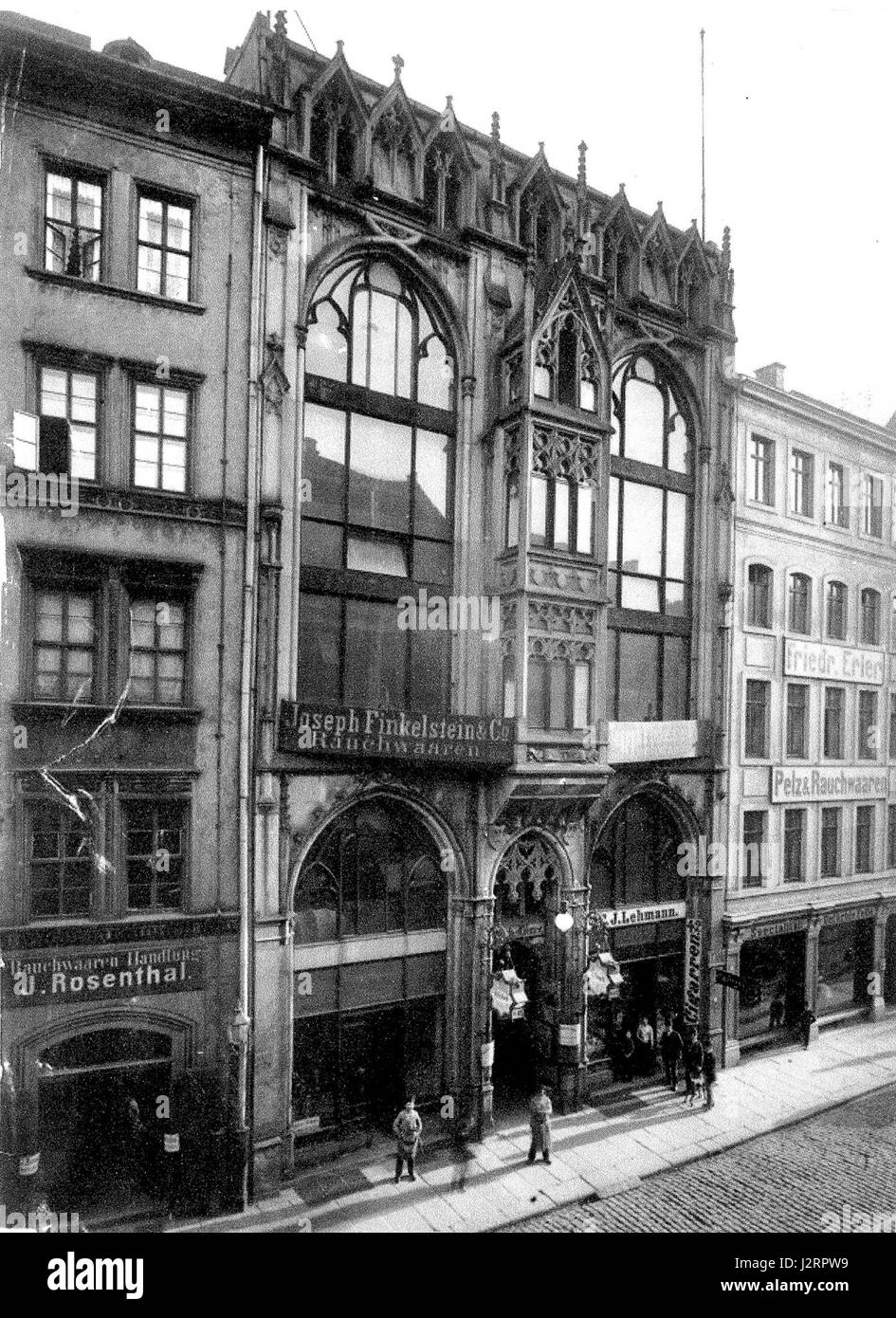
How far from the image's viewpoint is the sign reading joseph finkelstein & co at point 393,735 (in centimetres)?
1614

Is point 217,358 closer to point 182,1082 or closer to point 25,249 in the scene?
point 25,249

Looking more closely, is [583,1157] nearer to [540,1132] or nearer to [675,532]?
[540,1132]

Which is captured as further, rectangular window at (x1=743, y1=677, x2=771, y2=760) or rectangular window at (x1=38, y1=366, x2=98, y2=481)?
rectangular window at (x1=743, y1=677, x2=771, y2=760)

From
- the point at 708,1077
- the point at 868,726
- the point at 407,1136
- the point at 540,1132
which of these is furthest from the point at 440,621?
the point at 868,726

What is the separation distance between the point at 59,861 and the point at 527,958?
449 inches

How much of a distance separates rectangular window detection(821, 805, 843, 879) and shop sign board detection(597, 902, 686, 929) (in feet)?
21.8

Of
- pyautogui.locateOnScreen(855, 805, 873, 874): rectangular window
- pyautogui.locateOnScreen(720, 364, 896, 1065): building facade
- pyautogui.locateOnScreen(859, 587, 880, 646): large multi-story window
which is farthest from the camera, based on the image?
pyautogui.locateOnScreen(855, 805, 873, 874): rectangular window

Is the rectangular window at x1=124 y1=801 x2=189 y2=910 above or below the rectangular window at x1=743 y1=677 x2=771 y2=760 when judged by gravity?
below

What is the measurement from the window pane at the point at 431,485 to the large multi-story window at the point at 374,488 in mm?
22

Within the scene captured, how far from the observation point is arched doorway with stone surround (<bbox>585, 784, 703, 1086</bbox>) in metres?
21.2

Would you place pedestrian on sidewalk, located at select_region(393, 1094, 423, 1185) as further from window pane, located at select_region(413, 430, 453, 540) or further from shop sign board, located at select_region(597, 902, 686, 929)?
window pane, located at select_region(413, 430, 453, 540)

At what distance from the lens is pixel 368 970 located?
17875mm

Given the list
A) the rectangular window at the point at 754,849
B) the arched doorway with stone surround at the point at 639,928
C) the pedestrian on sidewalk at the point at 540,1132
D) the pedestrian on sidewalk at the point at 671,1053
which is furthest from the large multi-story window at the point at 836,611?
the pedestrian on sidewalk at the point at 540,1132

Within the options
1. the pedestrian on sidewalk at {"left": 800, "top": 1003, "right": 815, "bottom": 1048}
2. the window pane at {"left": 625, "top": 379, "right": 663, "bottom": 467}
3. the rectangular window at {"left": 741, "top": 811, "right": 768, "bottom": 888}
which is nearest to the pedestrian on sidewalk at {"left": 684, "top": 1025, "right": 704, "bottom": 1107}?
the rectangular window at {"left": 741, "top": 811, "right": 768, "bottom": 888}
